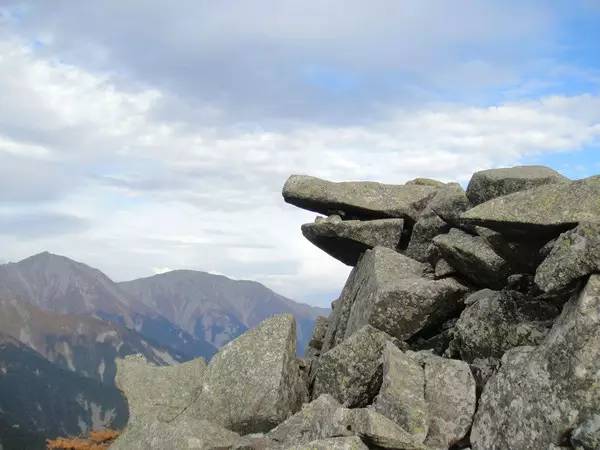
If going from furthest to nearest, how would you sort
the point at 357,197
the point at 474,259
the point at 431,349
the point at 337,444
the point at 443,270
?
1. the point at 357,197
2. the point at 443,270
3. the point at 431,349
4. the point at 474,259
5. the point at 337,444

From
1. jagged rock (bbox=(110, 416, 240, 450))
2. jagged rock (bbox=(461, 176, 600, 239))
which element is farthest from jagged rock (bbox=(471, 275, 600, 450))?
jagged rock (bbox=(110, 416, 240, 450))

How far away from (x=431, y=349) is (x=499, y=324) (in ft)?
11.1

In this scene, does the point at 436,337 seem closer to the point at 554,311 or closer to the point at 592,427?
the point at 554,311

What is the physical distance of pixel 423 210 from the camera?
1176 inches

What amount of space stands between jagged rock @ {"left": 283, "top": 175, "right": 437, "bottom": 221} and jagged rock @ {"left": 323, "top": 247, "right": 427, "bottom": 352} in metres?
2.79

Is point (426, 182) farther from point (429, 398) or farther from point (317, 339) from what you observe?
point (429, 398)

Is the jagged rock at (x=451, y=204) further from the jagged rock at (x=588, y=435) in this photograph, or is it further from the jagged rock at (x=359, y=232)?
the jagged rock at (x=588, y=435)

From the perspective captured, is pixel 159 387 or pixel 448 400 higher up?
pixel 448 400

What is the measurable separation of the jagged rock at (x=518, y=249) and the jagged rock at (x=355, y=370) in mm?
5392

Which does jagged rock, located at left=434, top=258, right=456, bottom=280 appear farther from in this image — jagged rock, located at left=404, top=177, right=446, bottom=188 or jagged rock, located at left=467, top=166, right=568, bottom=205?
jagged rock, located at left=404, top=177, right=446, bottom=188

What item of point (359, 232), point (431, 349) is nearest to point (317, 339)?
point (359, 232)

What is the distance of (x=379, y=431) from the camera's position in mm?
15297

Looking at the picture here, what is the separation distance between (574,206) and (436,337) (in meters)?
7.98

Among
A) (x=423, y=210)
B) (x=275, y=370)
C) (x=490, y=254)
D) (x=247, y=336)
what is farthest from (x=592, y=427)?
(x=423, y=210)
